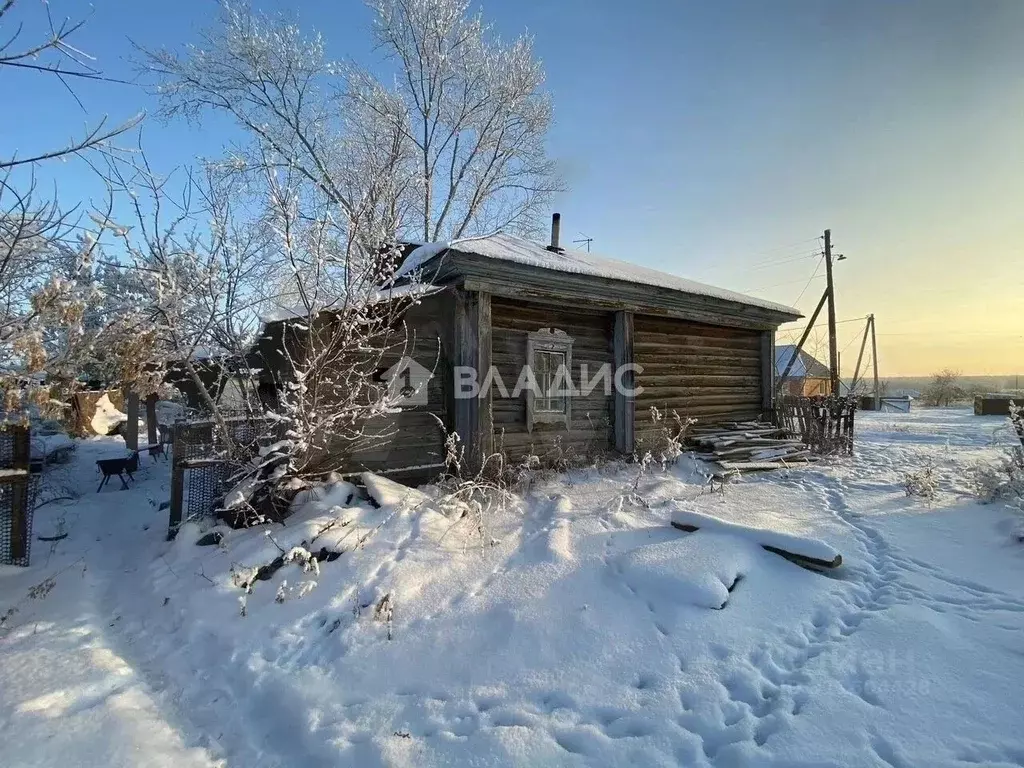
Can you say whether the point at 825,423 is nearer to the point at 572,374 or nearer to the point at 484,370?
the point at 572,374

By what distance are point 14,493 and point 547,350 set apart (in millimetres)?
6185

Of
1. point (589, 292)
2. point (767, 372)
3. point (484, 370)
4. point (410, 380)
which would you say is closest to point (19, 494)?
point (410, 380)

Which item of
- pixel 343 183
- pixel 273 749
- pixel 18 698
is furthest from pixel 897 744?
pixel 343 183

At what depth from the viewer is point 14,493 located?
4430 millimetres

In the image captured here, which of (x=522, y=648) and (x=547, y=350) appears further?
(x=547, y=350)

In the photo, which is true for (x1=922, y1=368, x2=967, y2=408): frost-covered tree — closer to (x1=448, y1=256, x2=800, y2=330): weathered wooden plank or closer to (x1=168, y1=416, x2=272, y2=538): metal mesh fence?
(x1=448, y1=256, x2=800, y2=330): weathered wooden plank

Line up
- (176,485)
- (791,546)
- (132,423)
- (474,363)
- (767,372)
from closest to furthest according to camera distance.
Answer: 1. (791,546)
2. (176,485)
3. (474,363)
4. (767,372)
5. (132,423)

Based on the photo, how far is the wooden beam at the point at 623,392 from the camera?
819cm

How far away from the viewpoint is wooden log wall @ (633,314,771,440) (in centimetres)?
880

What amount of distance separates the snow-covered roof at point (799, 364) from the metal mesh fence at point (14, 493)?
3610 cm

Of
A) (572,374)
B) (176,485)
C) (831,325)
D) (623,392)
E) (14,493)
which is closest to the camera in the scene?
(14,493)

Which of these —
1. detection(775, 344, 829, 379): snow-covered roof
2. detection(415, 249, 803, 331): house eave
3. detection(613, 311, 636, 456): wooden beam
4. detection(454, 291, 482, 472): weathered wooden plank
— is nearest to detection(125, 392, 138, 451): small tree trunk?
detection(415, 249, 803, 331): house eave

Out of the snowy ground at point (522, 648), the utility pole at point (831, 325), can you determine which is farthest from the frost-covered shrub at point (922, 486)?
the utility pole at point (831, 325)

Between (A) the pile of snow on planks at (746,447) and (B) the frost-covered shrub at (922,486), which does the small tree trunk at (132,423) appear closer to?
(A) the pile of snow on planks at (746,447)
